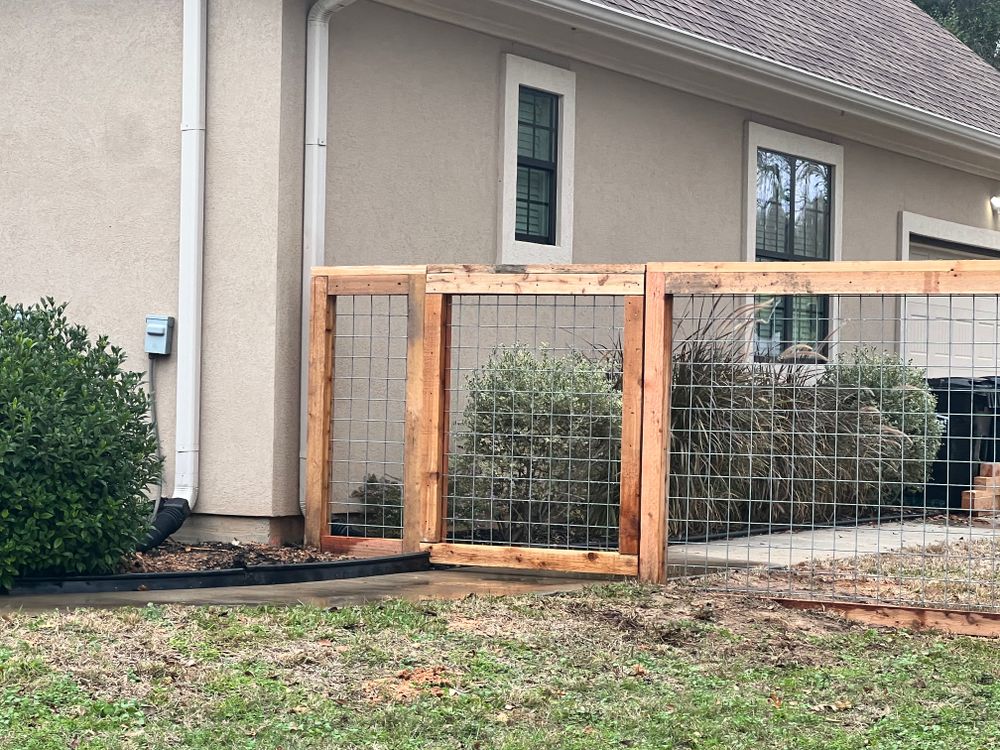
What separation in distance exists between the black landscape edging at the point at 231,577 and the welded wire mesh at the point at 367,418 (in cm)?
85

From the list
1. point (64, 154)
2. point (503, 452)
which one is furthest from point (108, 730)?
point (64, 154)

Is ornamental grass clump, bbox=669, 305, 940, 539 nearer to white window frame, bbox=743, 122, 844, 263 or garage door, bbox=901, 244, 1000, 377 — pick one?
white window frame, bbox=743, 122, 844, 263

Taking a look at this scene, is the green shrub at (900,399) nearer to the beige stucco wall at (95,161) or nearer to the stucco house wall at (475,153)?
the stucco house wall at (475,153)

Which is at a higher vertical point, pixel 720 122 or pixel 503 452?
pixel 720 122

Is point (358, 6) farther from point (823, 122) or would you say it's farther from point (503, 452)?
point (823, 122)

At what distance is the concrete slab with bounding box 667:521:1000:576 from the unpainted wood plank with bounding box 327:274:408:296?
2.26 meters

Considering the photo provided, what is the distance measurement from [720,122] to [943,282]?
5.86 metres

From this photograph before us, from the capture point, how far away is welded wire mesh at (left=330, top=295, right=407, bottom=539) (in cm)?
904

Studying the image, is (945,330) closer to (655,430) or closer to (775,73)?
(775,73)

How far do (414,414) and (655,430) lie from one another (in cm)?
150

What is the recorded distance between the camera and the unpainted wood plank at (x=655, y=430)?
7.48m

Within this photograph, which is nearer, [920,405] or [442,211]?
[442,211]

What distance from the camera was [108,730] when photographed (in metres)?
4.39

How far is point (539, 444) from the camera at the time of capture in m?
9.17
